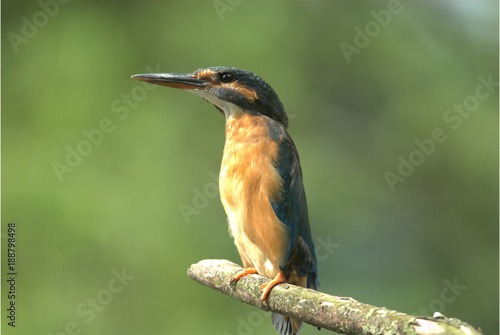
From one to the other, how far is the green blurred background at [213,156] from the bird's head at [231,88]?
269cm

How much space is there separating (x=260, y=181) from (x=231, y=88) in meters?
0.56

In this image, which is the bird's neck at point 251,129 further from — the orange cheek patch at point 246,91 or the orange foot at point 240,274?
the orange foot at point 240,274

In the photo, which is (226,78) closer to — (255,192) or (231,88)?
(231,88)

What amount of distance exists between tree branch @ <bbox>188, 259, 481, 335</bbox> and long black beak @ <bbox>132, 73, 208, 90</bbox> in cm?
98

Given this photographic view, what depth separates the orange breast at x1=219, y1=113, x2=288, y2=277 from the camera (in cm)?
277

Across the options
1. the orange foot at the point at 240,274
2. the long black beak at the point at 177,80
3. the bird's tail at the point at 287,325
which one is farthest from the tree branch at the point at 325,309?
the long black beak at the point at 177,80

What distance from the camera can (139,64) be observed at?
21.2 ft

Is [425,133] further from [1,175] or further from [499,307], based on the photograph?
[1,175]

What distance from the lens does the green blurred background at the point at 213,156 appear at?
5320 millimetres

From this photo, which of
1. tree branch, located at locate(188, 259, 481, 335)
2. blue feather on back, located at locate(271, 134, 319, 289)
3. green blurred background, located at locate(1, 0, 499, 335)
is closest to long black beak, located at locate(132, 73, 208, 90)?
blue feather on back, located at locate(271, 134, 319, 289)

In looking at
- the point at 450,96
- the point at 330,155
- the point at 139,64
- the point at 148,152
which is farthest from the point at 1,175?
the point at 450,96

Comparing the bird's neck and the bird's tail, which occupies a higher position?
the bird's neck

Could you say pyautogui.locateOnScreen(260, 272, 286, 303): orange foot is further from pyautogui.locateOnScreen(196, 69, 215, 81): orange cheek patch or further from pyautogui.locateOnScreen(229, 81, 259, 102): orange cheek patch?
pyautogui.locateOnScreen(196, 69, 215, 81): orange cheek patch

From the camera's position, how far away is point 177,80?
9.69 ft
